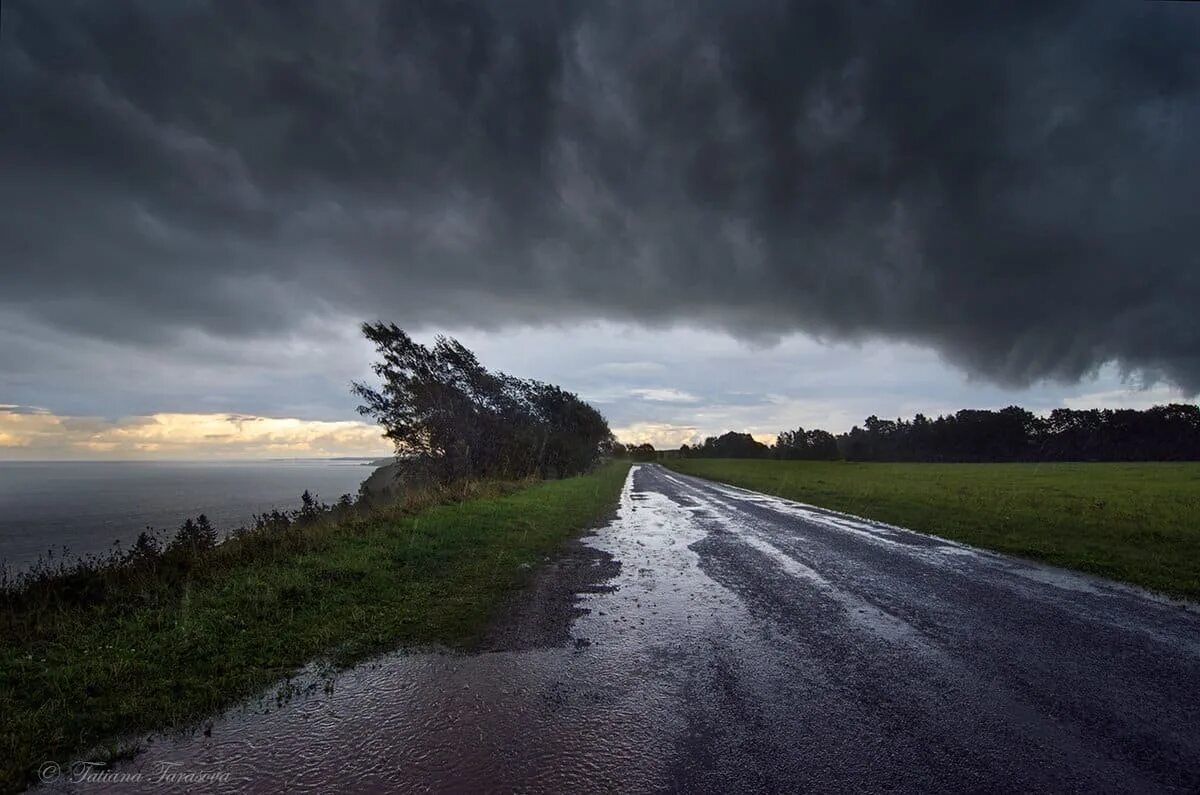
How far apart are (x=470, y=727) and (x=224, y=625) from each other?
4754 mm

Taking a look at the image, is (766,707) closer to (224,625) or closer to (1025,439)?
(224,625)

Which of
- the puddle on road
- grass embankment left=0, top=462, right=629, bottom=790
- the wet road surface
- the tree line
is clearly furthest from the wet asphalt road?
the tree line

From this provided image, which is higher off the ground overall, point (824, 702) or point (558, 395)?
point (558, 395)

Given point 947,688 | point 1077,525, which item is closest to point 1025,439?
point 1077,525

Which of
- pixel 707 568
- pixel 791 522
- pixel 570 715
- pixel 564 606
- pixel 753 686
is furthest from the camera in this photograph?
pixel 791 522

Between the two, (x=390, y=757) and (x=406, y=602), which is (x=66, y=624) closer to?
(x=406, y=602)

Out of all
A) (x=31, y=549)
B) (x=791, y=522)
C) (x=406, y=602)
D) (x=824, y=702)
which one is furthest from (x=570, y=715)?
(x=31, y=549)

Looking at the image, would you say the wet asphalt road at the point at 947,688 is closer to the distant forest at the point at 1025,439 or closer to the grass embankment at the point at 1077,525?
the grass embankment at the point at 1077,525

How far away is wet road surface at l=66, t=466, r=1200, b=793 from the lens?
4016mm

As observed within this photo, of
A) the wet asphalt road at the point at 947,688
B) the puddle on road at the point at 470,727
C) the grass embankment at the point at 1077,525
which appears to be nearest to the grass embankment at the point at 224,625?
the puddle on road at the point at 470,727

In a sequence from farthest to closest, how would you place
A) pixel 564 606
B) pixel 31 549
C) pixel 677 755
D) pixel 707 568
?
pixel 31 549
pixel 707 568
pixel 564 606
pixel 677 755

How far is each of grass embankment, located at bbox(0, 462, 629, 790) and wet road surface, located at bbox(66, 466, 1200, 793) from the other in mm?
785

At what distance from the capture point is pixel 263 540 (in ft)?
42.9

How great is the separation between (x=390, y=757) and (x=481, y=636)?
9.79ft
